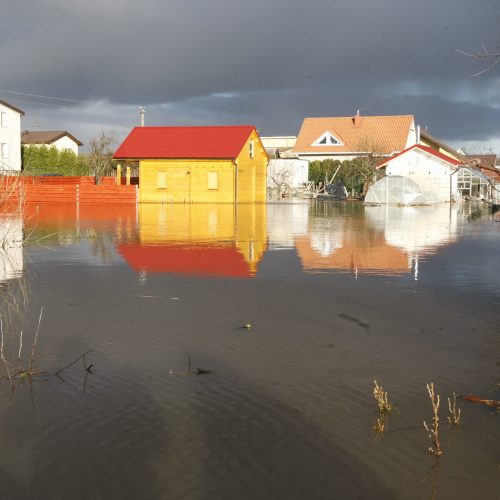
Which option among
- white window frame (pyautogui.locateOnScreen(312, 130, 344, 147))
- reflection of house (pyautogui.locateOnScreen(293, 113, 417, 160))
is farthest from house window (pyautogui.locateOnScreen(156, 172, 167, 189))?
white window frame (pyautogui.locateOnScreen(312, 130, 344, 147))

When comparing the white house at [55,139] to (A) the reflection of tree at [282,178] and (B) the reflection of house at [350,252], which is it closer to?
(A) the reflection of tree at [282,178]

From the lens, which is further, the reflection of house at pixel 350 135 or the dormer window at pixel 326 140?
the dormer window at pixel 326 140

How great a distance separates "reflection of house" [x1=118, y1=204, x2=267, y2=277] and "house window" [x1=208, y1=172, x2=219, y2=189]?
18050mm

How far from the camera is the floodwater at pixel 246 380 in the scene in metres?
4.29

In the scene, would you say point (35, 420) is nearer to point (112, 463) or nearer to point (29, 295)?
point (112, 463)

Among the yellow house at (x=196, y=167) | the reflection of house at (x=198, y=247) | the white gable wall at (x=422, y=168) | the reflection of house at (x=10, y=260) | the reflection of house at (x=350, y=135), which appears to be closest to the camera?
the reflection of house at (x=10, y=260)

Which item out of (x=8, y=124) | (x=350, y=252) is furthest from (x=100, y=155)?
(x=350, y=252)

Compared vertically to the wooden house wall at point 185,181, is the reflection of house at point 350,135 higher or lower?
higher

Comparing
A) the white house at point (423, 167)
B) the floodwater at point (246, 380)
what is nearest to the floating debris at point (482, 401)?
the floodwater at point (246, 380)

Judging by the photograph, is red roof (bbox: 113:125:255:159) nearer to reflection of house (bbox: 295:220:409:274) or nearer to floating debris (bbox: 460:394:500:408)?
reflection of house (bbox: 295:220:409:274)

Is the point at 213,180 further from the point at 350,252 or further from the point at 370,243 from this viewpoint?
the point at 350,252

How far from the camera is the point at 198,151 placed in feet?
147

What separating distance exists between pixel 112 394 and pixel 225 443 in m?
1.35

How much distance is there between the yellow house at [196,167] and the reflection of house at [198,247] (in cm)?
1801
